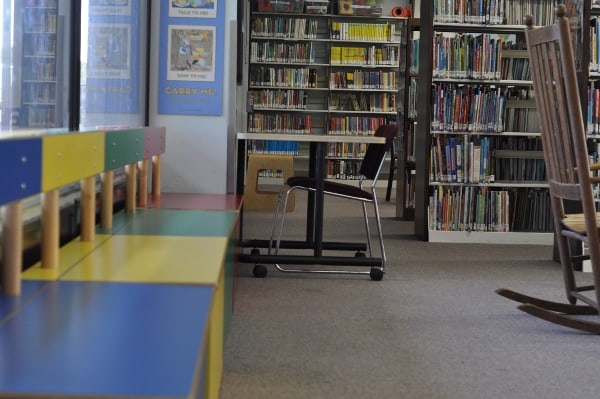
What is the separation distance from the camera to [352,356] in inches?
116

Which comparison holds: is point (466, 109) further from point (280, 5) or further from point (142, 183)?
point (280, 5)

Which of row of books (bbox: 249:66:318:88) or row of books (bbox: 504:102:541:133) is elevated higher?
row of books (bbox: 249:66:318:88)

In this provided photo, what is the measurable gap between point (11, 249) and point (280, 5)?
31.0 feet

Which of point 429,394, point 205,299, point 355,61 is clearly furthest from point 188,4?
point 355,61

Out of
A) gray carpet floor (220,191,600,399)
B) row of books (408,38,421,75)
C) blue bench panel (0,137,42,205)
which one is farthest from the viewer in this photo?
row of books (408,38,421,75)

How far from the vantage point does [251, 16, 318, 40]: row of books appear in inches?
443

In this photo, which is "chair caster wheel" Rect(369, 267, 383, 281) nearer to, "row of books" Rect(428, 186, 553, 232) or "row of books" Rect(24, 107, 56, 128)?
"row of books" Rect(428, 186, 553, 232)

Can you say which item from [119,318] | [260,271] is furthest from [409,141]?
[119,318]

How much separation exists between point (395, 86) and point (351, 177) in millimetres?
1292

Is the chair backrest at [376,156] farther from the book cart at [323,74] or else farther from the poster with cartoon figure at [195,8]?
the book cart at [323,74]

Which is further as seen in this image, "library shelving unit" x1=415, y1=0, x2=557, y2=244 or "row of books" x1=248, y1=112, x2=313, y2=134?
"row of books" x1=248, y1=112, x2=313, y2=134

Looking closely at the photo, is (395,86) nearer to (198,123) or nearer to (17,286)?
(198,123)

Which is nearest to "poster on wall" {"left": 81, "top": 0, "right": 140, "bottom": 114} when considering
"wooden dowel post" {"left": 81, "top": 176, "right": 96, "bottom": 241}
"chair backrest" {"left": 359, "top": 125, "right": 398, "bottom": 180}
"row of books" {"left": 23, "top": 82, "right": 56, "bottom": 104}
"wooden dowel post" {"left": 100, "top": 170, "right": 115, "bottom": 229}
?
"row of books" {"left": 23, "top": 82, "right": 56, "bottom": 104}

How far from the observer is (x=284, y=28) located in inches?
444
